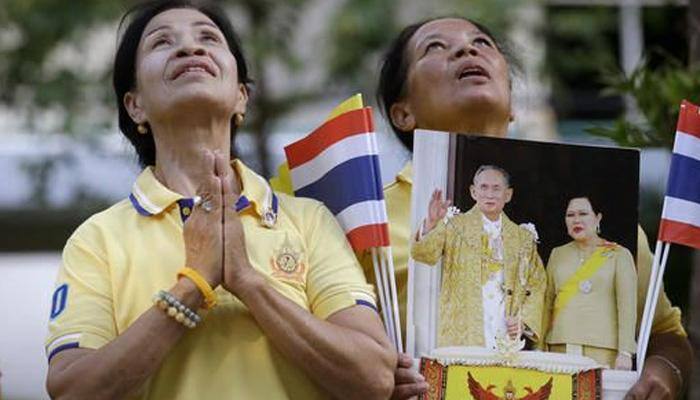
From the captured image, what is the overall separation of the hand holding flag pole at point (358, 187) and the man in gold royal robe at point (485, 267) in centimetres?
10

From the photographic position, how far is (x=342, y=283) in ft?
11.7

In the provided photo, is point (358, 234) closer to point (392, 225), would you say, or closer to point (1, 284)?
point (392, 225)

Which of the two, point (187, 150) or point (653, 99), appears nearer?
point (187, 150)

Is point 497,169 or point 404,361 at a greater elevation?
point 497,169

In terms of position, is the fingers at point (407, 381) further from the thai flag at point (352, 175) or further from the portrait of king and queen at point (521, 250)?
the thai flag at point (352, 175)

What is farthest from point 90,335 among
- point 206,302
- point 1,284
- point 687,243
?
point 1,284

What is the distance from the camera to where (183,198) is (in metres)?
3.61

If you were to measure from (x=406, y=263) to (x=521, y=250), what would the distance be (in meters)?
0.33

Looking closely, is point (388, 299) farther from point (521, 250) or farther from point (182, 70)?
point (182, 70)

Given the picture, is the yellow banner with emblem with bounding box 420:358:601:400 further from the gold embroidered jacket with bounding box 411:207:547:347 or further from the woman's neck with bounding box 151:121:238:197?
the woman's neck with bounding box 151:121:238:197

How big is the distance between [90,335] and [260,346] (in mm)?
342

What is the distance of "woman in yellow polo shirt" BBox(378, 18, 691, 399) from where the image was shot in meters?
3.94

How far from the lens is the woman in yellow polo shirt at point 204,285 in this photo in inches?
133

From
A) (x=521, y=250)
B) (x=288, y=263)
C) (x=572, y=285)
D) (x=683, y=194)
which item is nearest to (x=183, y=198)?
(x=288, y=263)
